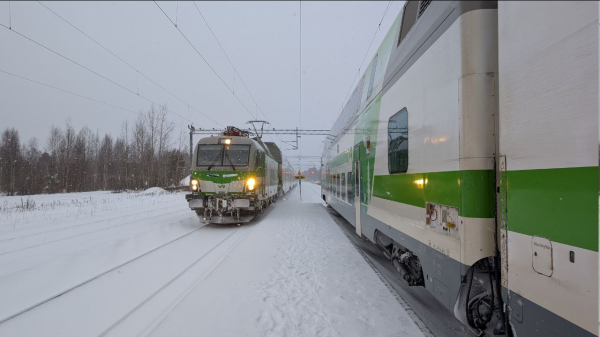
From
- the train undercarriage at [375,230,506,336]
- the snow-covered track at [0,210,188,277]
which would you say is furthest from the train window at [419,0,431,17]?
the snow-covered track at [0,210,188,277]

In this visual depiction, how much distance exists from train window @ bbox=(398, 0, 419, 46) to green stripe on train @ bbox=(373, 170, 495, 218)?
75.9 inches

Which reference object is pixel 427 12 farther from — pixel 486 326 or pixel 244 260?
pixel 244 260

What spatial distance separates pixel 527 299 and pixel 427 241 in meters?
1.12

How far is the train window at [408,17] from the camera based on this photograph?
359cm

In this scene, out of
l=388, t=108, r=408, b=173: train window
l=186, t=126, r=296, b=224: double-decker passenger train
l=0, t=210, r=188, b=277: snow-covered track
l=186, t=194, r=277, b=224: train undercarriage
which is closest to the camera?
l=388, t=108, r=408, b=173: train window

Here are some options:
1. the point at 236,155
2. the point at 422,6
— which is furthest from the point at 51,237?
the point at 422,6

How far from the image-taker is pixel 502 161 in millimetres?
2098

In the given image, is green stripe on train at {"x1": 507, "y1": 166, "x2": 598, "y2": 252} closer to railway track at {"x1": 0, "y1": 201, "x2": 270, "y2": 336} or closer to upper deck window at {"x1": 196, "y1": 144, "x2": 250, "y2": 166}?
railway track at {"x1": 0, "y1": 201, "x2": 270, "y2": 336}

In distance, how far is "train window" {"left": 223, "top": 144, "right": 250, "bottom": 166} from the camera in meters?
10.3

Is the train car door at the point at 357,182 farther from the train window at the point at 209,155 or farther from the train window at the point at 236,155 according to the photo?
the train window at the point at 209,155

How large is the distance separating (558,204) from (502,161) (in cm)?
54

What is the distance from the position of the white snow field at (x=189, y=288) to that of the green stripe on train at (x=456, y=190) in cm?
153

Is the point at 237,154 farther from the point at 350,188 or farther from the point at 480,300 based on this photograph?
the point at 480,300

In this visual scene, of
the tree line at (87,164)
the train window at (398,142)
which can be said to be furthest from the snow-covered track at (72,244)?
the tree line at (87,164)
